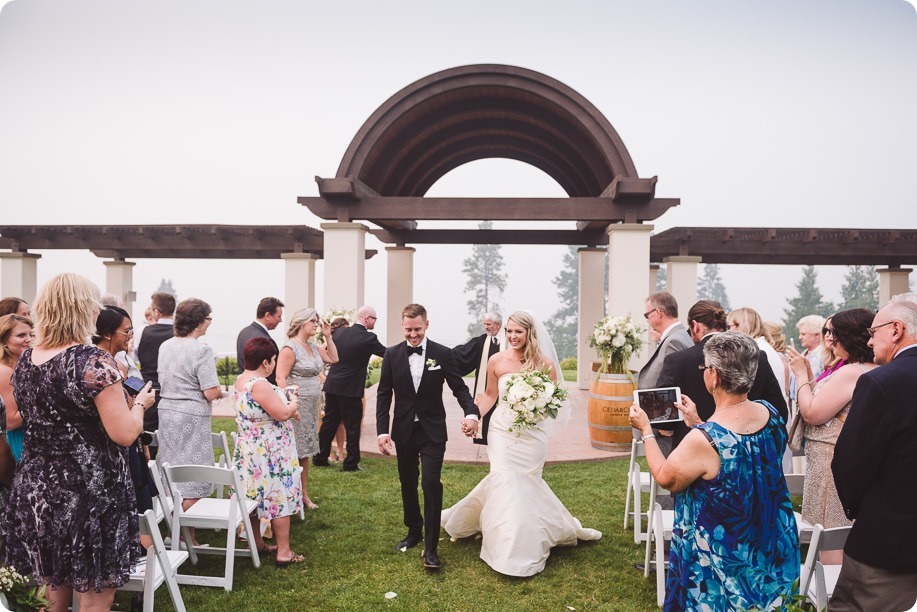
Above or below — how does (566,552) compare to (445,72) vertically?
below

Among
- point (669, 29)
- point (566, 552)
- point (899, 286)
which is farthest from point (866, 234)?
point (566, 552)

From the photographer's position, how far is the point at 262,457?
15.4 ft

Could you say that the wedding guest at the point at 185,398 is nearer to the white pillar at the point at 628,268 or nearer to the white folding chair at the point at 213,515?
the white folding chair at the point at 213,515

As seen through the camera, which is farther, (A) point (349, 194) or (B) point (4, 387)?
(A) point (349, 194)

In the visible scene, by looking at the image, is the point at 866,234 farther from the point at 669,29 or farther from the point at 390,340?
the point at 390,340

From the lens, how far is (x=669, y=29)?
809 centimetres

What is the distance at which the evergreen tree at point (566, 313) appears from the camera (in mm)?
69125

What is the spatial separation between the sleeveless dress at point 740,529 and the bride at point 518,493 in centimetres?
204

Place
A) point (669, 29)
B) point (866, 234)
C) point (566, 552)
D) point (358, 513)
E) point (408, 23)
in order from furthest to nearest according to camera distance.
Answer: point (866, 234) → point (408, 23) → point (669, 29) → point (358, 513) → point (566, 552)

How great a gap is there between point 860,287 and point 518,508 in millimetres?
76262

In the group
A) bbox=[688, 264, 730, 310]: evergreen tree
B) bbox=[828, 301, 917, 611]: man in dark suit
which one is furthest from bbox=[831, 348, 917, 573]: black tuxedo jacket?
bbox=[688, 264, 730, 310]: evergreen tree

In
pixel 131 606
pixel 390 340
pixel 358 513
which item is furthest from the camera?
pixel 390 340

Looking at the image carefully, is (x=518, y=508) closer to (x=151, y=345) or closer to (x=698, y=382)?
(x=698, y=382)

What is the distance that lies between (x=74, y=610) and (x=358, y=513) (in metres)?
3.00
